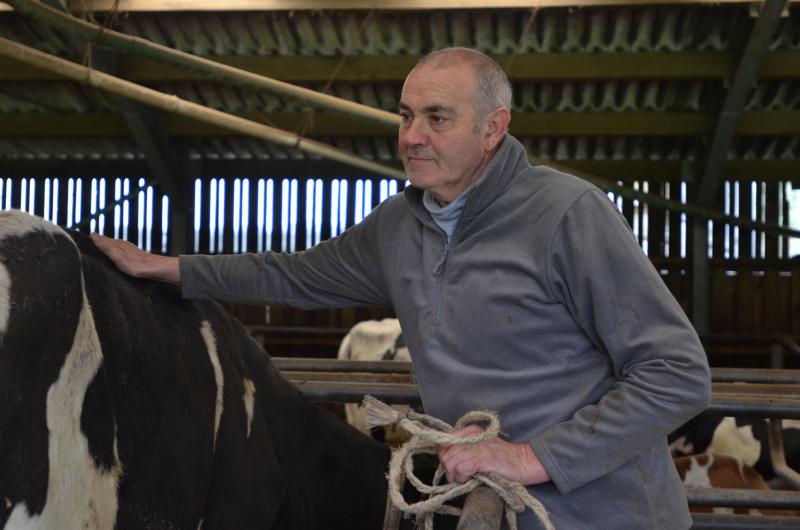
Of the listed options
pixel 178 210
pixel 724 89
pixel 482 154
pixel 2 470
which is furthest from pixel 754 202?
pixel 2 470

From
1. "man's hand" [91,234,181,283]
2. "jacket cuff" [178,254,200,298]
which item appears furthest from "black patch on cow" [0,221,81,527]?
"jacket cuff" [178,254,200,298]

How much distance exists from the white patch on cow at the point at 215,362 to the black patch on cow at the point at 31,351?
56 centimetres

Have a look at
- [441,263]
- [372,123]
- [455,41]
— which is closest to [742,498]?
[441,263]

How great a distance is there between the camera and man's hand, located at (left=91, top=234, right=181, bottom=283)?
222 cm

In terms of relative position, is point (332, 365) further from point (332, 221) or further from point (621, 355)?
point (332, 221)

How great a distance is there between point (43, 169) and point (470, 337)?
446 inches

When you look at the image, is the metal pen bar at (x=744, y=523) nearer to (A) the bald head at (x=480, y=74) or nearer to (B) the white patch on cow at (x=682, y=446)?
(A) the bald head at (x=480, y=74)

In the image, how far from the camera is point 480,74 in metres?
2.02

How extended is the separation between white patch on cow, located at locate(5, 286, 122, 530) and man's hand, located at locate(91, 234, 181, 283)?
1.45ft

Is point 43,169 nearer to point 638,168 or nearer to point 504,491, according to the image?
point 638,168

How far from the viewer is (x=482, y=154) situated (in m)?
2.04

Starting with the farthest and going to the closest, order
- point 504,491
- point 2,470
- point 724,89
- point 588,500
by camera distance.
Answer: point 724,89
point 588,500
point 504,491
point 2,470

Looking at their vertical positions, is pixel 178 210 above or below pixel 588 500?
above

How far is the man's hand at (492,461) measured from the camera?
5.86ft
